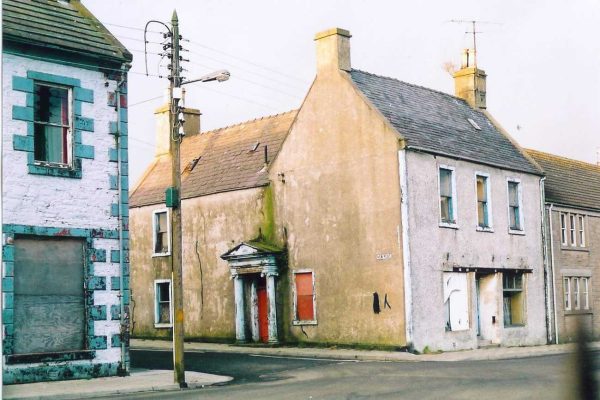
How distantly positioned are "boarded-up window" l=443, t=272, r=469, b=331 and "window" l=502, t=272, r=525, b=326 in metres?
3.06

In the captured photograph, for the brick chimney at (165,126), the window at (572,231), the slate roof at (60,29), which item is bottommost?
the window at (572,231)

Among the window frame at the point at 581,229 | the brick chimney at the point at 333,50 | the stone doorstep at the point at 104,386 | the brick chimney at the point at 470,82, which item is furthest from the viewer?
the window frame at the point at 581,229

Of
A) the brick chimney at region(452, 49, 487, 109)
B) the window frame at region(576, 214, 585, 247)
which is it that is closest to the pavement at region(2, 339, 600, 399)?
the window frame at region(576, 214, 585, 247)

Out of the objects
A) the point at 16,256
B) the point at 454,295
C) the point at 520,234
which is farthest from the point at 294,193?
the point at 16,256

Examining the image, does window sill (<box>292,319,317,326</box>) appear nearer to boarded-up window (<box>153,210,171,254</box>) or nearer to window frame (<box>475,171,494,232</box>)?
window frame (<box>475,171,494,232</box>)

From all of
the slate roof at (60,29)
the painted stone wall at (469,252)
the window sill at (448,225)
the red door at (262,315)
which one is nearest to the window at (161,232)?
the red door at (262,315)

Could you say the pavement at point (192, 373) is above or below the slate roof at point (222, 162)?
below

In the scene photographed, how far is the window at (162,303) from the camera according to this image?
3284 cm

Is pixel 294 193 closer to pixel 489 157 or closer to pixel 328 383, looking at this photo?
pixel 489 157

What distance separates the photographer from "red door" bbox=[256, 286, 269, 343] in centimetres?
2900

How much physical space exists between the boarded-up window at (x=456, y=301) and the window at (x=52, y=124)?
568 inches

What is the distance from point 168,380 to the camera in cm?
1650

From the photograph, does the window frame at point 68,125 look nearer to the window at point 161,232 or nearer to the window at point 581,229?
the window at point 161,232

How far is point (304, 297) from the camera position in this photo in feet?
92.5
